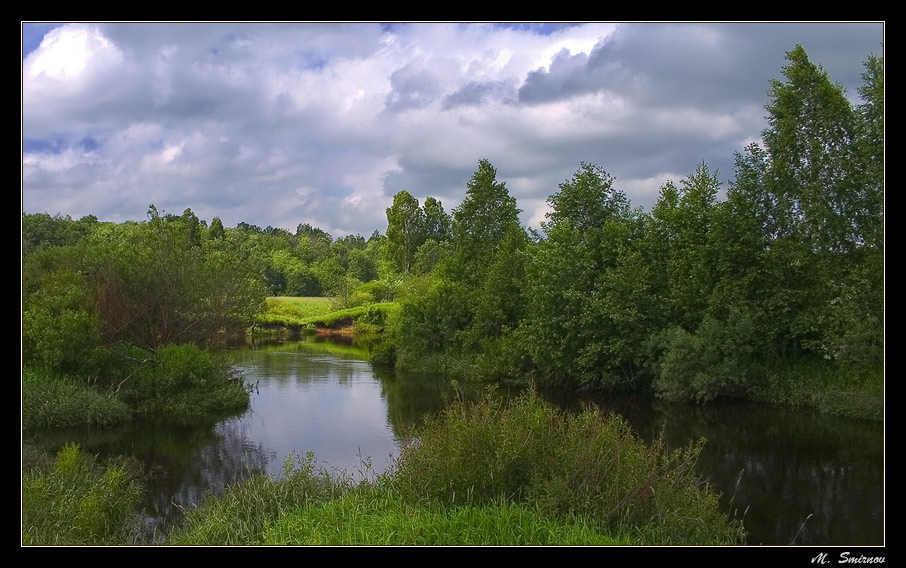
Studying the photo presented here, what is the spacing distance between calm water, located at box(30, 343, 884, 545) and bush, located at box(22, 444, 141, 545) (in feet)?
3.20

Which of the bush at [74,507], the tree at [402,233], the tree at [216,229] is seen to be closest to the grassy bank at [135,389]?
the bush at [74,507]

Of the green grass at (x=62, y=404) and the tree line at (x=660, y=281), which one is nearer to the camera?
the green grass at (x=62, y=404)

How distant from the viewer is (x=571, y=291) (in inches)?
1258

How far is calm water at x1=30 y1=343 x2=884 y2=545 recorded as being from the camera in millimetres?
15805

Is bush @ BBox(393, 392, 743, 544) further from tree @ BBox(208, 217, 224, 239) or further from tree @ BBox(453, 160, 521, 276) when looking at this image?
tree @ BBox(208, 217, 224, 239)

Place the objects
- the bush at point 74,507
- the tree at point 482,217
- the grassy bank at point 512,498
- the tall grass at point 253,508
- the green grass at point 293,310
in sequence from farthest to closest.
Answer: the green grass at point 293,310, the tree at point 482,217, the bush at point 74,507, the tall grass at point 253,508, the grassy bank at point 512,498

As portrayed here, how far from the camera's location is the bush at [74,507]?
12.2 m

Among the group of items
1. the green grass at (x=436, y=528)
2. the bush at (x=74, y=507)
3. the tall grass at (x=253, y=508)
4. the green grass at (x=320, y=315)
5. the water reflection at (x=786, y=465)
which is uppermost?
the green grass at (x=320, y=315)

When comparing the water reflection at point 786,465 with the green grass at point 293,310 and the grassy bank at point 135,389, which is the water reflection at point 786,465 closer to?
the grassy bank at point 135,389

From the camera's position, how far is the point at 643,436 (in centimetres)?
2344

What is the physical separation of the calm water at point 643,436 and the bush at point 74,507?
0.97m
